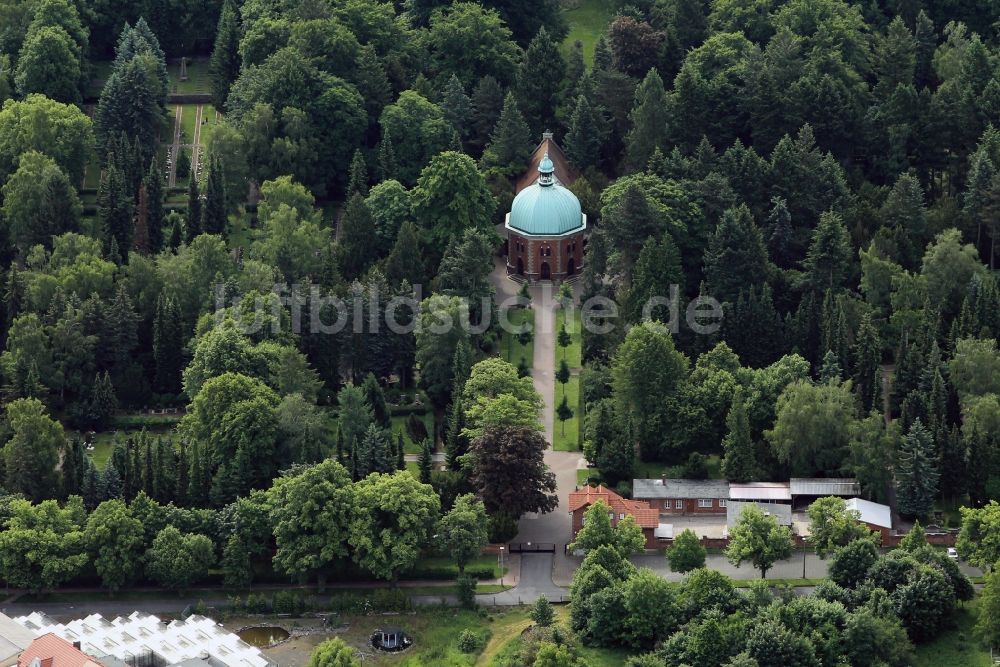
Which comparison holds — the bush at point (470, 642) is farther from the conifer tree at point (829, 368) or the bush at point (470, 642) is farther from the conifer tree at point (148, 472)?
the conifer tree at point (829, 368)

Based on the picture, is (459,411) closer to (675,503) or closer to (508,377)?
(508,377)

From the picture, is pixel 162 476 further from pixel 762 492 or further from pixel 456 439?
pixel 762 492

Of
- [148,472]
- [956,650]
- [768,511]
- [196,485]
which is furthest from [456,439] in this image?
[956,650]

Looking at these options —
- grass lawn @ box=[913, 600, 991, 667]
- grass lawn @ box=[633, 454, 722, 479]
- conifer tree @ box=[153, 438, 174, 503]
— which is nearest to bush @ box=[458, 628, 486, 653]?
grass lawn @ box=[633, 454, 722, 479]

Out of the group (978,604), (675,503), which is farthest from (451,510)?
(978,604)

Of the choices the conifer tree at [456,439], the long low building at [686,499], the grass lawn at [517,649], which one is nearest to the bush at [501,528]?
the conifer tree at [456,439]
